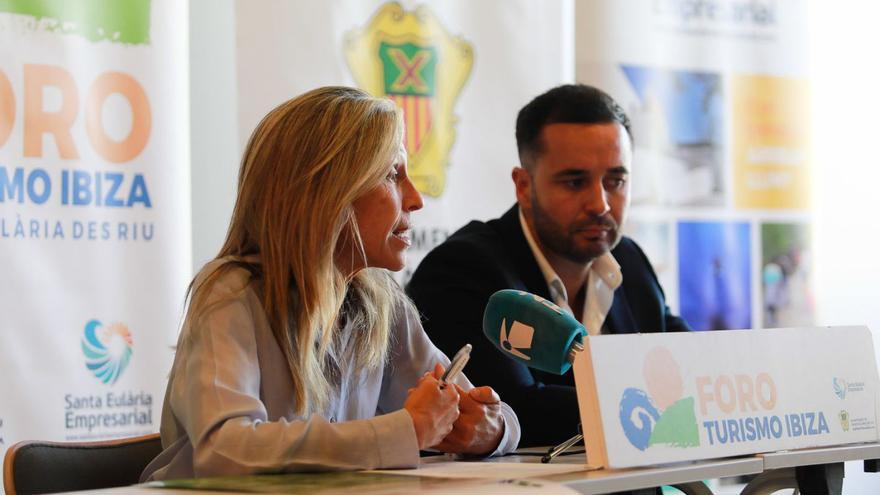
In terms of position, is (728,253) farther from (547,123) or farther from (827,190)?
(547,123)

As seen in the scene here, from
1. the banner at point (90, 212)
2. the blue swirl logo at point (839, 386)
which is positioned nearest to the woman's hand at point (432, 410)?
the blue swirl logo at point (839, 386)

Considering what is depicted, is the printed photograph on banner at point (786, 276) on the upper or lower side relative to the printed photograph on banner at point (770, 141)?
lower

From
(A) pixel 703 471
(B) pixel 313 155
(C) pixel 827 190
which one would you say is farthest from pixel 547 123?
(C) pixel 827 190

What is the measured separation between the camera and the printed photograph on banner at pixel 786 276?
4809 millimetres

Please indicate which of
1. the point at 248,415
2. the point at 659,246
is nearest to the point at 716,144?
the point at 659,246

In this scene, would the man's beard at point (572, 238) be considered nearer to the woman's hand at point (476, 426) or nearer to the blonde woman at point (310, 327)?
the blonde woman at point (310, 327)

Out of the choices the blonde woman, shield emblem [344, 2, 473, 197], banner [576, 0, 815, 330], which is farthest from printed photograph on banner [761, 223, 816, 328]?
the blonde woman

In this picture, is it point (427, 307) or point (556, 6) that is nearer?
point (427, 307)

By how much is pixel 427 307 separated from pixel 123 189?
1.21m

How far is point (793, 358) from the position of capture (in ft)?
6.15

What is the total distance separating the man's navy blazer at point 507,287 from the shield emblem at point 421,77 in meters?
1.05

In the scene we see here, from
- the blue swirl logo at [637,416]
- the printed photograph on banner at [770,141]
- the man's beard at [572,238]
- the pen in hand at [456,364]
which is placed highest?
the printed photograph on banner at [770,141]

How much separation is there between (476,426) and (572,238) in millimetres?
1141

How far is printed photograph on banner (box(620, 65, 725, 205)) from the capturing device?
15.0ft
